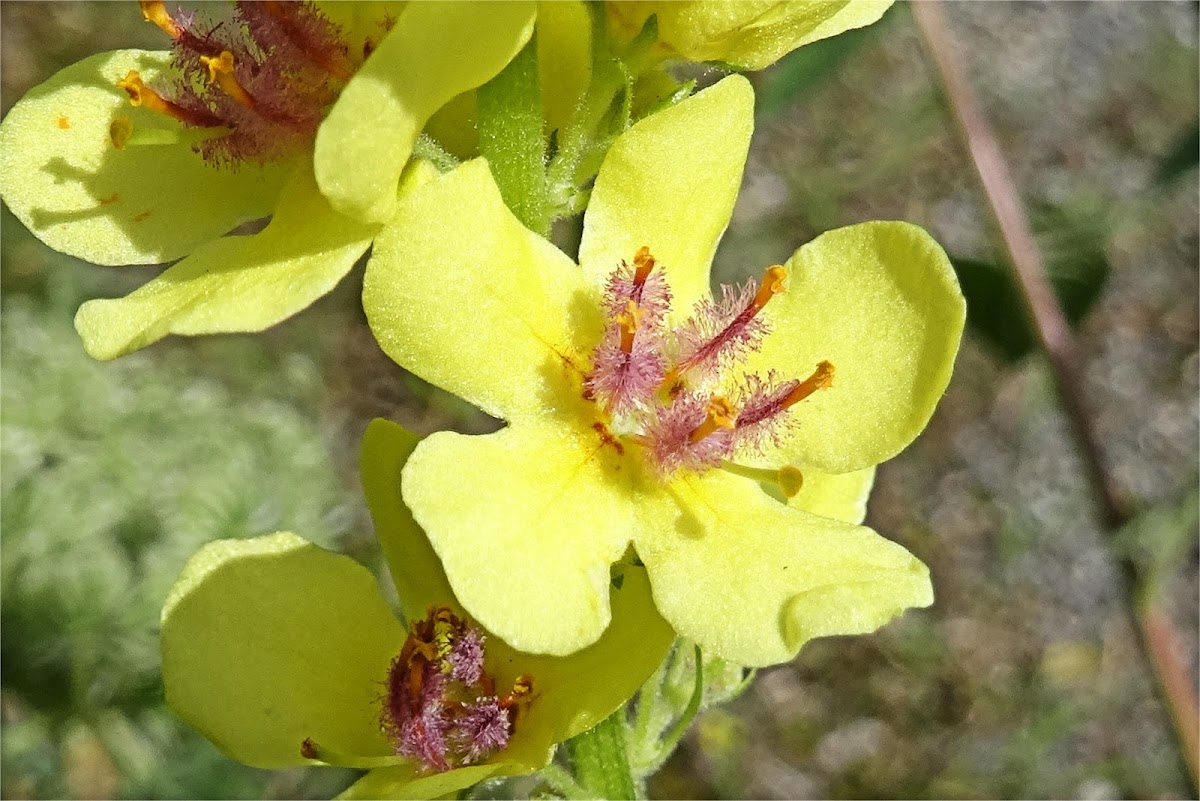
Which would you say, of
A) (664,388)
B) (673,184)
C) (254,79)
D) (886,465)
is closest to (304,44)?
(254,79)

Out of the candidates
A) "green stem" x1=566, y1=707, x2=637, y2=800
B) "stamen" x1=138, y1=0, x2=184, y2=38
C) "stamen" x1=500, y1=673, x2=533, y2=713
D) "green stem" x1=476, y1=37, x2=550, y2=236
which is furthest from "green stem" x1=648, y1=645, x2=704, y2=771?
"stamen" x1=138, y1=0, x2=184, y2=38

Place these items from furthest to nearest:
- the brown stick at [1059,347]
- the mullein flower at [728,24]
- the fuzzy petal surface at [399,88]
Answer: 1. the brown stick at [1059,347]
2. the mullein flower at [728,24]
3. the fuzzy petal surface at [399,88]

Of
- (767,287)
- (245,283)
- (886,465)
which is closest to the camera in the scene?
(245,283)

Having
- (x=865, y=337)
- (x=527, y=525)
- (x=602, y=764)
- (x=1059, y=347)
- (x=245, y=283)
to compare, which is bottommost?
(x=1059, y=347)

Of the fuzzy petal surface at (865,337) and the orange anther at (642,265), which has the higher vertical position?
the orange anther at (642,265)

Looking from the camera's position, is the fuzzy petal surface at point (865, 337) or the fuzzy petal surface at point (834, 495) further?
the fuzzy petal surface at point (834, 495)

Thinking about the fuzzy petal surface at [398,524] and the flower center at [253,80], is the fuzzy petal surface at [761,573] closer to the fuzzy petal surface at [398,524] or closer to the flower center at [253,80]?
the fuzzy petal surface at [398,524]

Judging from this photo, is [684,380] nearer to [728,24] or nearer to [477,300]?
[477,300]

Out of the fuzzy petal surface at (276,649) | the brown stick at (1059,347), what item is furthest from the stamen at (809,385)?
the brown stick at (1059,347)

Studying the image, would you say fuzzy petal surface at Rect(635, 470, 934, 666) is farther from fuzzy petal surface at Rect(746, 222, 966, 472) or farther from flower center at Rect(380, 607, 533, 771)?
flower center at Rect(380, 607, 533, 771)
